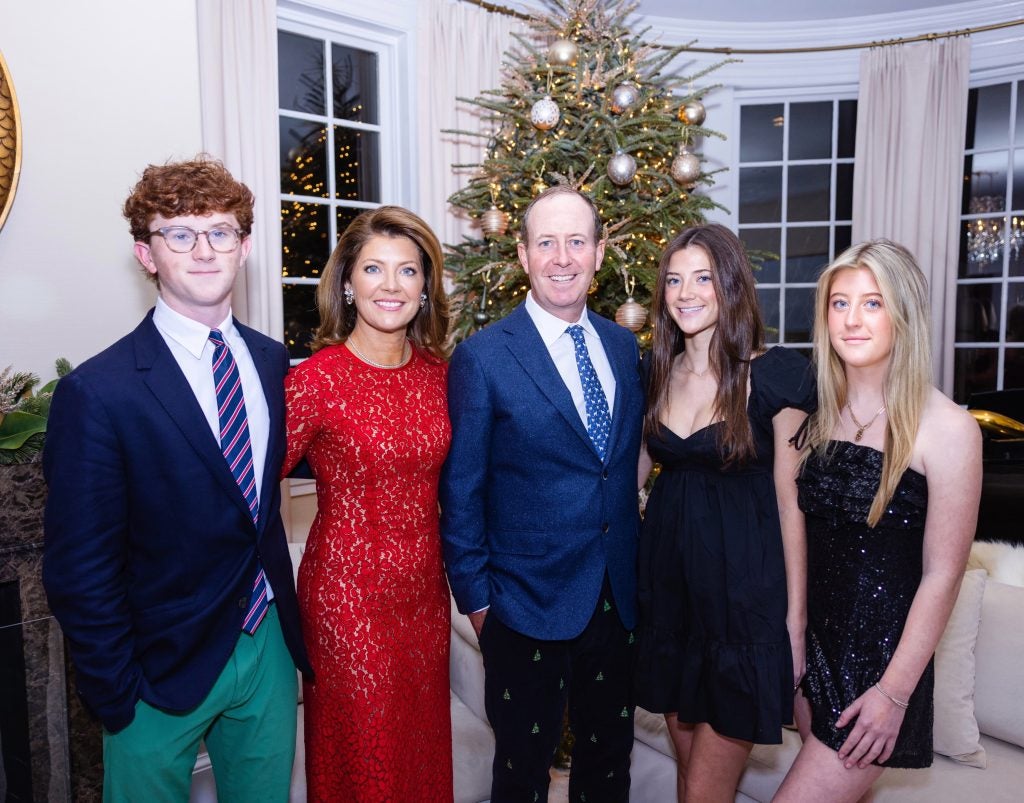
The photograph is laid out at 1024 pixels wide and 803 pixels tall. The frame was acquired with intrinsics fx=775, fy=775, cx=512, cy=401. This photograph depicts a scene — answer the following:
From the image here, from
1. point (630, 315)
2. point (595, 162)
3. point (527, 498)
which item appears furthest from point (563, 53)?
point (527, 498)

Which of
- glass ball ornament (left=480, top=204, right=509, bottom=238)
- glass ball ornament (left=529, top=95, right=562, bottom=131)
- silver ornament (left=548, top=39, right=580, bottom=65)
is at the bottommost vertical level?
glass ball ornament (left=480, top=204, right=509, bottom=238)

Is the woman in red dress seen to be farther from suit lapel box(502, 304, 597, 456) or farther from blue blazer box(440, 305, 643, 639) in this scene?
suit lapel box(502, 304, 597, 456)

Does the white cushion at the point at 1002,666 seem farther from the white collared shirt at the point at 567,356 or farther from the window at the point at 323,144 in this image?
the window at the point at 323,144

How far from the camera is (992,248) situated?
17.3 feet

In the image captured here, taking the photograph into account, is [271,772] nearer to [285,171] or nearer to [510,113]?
[510,113]

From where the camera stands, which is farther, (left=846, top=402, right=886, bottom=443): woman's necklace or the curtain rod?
the curtain rod

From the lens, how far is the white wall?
273 cm

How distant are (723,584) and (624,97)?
98.0 inches

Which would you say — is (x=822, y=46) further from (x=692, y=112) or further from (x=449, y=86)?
(x=449, y=86)

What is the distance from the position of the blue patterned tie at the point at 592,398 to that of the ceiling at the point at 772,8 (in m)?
4.00

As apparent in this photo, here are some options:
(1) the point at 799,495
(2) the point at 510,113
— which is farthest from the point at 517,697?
(2) the point at 510,113

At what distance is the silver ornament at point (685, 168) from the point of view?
3.50 metres

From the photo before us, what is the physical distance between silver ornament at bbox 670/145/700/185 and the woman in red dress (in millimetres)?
2029

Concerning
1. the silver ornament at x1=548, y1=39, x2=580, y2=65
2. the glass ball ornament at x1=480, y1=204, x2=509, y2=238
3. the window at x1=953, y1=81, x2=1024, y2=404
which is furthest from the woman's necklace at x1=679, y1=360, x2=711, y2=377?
the window at x1=953, y1=81, x2=1024, y2=404
